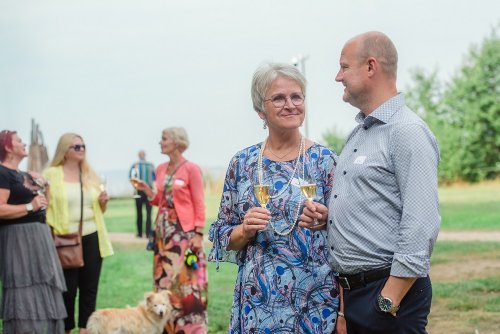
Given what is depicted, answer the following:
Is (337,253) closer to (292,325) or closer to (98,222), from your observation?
(292,325)

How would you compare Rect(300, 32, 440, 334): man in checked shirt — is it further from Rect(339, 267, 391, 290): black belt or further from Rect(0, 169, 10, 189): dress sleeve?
Rect(0, 169, 10, 189): dress sleeve

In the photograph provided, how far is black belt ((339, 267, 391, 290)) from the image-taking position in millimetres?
3342

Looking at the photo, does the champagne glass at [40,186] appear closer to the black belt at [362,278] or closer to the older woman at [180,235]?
the older woman at [180,235]

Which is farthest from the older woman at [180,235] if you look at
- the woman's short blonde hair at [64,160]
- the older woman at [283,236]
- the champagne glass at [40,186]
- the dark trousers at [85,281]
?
the older woman at [283,236]

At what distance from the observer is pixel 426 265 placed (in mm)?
3213

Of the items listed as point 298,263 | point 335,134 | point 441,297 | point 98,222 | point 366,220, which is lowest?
point 335,134

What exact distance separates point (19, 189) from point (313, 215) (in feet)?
14.2

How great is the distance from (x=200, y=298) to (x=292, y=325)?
4910 millimetres

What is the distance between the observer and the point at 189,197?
27.6ft

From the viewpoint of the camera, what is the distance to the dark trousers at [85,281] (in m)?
8.20

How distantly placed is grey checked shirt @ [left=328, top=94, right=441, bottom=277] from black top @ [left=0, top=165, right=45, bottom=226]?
434cm

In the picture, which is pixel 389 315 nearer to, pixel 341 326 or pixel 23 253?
pixel 341 326

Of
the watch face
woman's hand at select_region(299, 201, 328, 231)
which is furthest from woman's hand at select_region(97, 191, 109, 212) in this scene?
the watch face

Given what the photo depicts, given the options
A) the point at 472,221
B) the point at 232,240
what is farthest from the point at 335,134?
the point at 232,240
